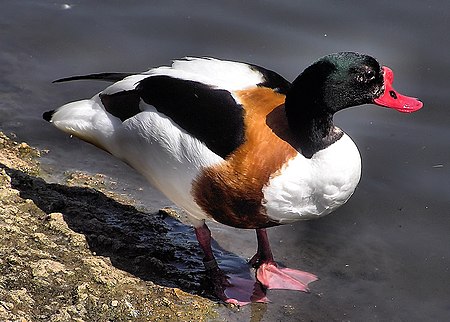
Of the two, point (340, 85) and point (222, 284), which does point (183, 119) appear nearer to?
point (340, 85)

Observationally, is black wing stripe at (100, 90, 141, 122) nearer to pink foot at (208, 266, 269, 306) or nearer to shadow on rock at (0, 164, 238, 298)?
shadow on rock at (0, 164, 238, 298)

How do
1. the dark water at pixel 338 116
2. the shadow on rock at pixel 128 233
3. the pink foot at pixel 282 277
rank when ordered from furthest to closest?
the dark water at pixel 338 116 < the pink foot at pixel 282 277 < the shadow on rock at pixel 128 233

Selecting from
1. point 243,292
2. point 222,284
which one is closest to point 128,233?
point 222,284

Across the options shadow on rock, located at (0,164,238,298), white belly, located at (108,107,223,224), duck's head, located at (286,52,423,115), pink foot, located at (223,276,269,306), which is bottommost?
pink foot, located at (223,276,269,306)

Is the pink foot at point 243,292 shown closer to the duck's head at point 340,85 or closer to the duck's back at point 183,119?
the duck's back at point 183,119

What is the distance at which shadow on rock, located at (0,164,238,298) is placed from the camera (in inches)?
182

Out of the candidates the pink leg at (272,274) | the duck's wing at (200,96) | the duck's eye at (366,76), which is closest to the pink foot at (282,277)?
the pink leg at (272,274)

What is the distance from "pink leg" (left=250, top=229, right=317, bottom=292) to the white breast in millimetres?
679

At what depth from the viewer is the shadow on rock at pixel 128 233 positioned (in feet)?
15.1

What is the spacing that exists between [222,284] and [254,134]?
947 millimetres

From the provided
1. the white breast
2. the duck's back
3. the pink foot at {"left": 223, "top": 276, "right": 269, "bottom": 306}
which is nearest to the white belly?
the duck's back

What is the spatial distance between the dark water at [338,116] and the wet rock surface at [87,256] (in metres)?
0.24

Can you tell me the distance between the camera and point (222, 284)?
4660 mm

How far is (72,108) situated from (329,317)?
69.4 inches
